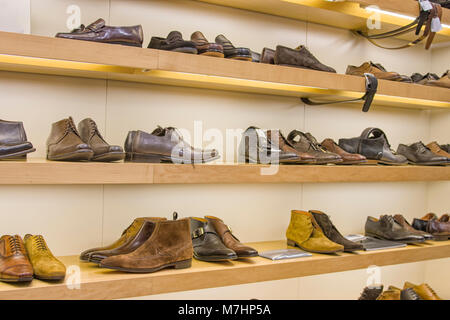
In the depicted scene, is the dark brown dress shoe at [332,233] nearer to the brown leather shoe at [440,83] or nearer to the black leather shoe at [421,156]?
the black leather shoe at [421,156]

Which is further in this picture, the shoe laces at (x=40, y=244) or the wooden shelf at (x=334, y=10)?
the wooden shelf at (x=334, y=10)

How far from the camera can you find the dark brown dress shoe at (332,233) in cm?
212

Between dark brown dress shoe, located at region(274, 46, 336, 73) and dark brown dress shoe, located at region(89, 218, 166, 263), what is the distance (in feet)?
3.16

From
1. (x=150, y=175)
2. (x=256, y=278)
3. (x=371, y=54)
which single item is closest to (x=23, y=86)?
(x=150, y=175)

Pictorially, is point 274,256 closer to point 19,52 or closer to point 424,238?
point 424,238

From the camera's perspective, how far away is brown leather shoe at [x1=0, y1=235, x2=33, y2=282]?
4.70ft

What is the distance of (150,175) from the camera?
1.66 metres

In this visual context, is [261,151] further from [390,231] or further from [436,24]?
[436,24]

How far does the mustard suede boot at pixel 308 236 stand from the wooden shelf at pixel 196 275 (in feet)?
0.13

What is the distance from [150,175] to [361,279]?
174 centimetres

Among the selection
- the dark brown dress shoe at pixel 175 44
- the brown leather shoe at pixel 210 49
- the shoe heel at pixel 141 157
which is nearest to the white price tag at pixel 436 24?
the brown leather shoe at pixel 210 49

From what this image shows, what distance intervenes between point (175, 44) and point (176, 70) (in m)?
0.12

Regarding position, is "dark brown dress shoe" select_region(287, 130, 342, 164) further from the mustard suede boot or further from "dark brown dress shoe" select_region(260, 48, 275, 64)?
"dark brown dress shoe" select_region(260, 48, 275, 64)
